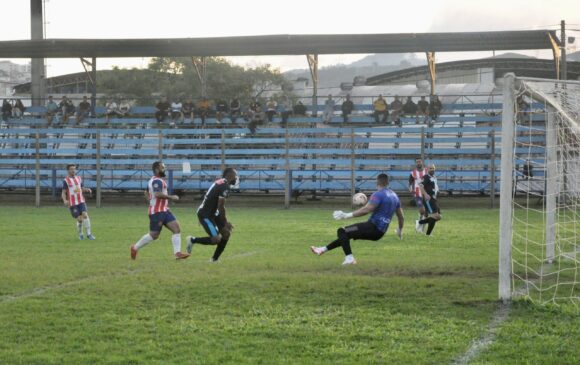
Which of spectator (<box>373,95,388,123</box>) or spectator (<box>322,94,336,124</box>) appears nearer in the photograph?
spectator (<box>373,95,388,123</box>)

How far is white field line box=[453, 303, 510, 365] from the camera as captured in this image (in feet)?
27.4

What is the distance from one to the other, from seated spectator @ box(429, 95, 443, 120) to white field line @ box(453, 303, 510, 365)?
28.1 meters

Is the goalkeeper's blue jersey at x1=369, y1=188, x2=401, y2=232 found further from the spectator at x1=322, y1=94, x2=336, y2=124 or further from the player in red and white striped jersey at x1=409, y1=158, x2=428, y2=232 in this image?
the spectator at x1=322, y1=94, x2=336, y2=124

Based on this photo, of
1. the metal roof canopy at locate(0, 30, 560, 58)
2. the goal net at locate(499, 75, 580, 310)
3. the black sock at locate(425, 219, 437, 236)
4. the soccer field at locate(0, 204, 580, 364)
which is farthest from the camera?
the metal roof canopy at locate(0, 30, 560, 58)

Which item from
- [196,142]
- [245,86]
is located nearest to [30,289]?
[196,142]

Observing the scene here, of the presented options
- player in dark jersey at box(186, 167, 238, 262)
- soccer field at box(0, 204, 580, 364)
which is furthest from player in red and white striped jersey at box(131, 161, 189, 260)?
player in dark jersey at box(186, 167, 238, 262)

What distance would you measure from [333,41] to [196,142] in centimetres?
784

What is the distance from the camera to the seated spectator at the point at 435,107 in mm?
38344

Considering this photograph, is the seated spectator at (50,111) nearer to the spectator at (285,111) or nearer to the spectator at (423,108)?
the spectator at (285,111)

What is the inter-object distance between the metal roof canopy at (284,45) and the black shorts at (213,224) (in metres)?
23.9

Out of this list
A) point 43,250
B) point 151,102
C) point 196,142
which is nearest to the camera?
point 43,250

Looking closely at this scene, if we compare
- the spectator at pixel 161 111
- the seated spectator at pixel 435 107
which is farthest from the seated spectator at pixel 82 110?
the seated spectator at pixel 435 107

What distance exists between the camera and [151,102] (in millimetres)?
60781

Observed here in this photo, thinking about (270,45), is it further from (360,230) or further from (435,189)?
(360,230)
